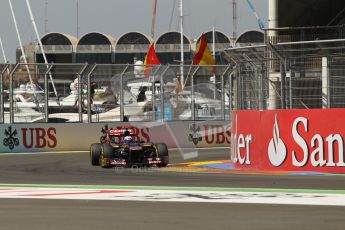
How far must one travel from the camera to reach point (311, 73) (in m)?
17.3

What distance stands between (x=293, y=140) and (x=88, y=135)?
12246 millimetres

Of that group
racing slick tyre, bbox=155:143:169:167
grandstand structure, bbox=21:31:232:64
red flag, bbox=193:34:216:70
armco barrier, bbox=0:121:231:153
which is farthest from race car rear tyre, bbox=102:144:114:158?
grandstand structure, bbox=21:31:232:64

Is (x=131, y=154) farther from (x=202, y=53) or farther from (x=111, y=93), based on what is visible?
(x=202, y=53)

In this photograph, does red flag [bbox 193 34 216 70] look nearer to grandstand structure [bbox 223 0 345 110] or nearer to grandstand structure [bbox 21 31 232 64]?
grandstand structure [bbox 223 0 345 110]

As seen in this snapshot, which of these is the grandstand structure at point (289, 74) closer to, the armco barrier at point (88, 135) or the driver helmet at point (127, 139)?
the driver helmet at point (127, 139)

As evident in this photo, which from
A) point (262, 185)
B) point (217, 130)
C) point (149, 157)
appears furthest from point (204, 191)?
point (217, 130)

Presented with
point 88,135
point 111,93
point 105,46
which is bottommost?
point 88,135

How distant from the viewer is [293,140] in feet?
56.8

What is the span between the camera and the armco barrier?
1078 inches

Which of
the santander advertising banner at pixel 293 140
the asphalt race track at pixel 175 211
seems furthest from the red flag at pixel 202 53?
the asphalt race track at pixel 175 211

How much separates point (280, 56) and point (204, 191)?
512cm

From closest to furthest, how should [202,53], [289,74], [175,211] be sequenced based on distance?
[175,211] → [289,74] → [202,53]

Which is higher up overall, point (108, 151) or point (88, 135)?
point (88, 135)

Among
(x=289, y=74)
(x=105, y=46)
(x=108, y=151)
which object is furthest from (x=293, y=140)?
(x=105, y=46)
